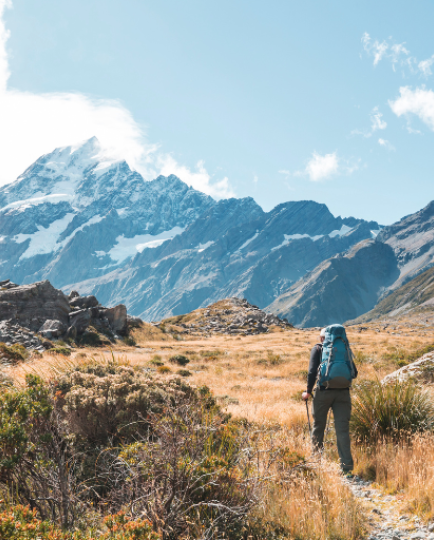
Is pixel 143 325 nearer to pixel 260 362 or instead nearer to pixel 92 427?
pixel 260 362

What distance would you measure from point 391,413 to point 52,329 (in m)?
23.6

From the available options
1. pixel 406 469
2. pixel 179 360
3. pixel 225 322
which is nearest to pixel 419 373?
pixel 406 469

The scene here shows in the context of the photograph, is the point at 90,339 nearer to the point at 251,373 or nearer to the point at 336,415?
the point at 251,373

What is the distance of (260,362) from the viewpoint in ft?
71.8

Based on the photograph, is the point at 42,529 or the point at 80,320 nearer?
the point at 42,529

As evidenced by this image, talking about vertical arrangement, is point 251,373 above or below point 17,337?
below

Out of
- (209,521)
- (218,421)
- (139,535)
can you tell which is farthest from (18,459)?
(218,421)

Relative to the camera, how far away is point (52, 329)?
25.0 meters

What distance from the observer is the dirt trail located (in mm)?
4137

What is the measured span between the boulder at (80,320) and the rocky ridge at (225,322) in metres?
17.4

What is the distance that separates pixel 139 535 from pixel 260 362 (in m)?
19.7

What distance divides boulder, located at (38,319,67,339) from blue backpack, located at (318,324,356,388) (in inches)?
874

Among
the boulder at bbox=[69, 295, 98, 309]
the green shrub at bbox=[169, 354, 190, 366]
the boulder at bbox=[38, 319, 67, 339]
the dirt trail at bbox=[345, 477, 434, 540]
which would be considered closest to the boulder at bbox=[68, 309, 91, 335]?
the boulder at bbox=[38, 319, 67, 339]

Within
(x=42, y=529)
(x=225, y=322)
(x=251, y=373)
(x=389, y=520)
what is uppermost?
(x=42, y=529)
